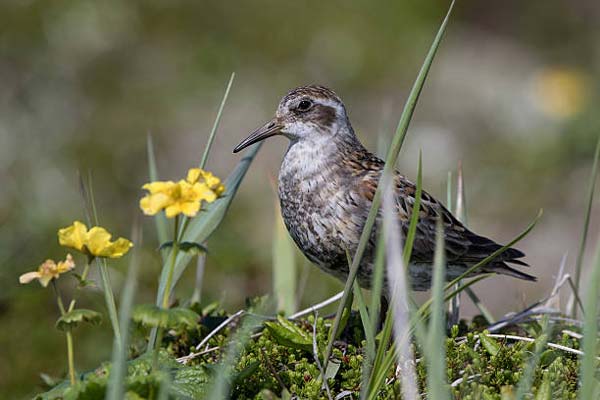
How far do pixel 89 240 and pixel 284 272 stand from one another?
2.01 m

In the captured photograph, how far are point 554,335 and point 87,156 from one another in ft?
20.9

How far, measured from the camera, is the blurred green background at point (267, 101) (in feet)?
28.1

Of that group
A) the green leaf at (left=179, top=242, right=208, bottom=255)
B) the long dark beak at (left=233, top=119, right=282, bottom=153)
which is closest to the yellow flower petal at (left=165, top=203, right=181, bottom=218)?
the green leaf at (left=179, top=242, right=208, bottom=255)

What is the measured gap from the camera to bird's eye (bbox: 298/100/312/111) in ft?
16.1

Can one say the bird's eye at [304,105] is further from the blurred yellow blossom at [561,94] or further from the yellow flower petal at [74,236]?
the blurred yellow blossom at [561,94]

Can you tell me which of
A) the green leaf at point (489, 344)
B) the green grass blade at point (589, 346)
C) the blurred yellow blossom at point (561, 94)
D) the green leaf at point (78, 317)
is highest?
the blurred yellow blossom at point (561, 94)

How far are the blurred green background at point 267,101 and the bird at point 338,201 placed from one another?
2.34m

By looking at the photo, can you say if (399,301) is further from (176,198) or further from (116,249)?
(116,249)

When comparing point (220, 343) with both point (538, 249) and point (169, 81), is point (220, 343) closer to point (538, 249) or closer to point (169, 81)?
point (538, 249)

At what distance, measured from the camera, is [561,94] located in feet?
32.6

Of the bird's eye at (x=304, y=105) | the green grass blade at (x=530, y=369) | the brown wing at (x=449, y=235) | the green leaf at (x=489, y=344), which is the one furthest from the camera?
the bird's eye at (x=304, y=105)

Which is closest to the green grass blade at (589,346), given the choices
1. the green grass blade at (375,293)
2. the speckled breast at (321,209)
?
the green grass blade at (375,293)

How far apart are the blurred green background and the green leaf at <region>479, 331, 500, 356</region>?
325 cm

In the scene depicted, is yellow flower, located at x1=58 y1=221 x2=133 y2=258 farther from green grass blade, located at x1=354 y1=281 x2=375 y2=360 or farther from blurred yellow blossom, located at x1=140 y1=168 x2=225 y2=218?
green grass blade, located at x1=354 y1=281 x2=375 y2=360
